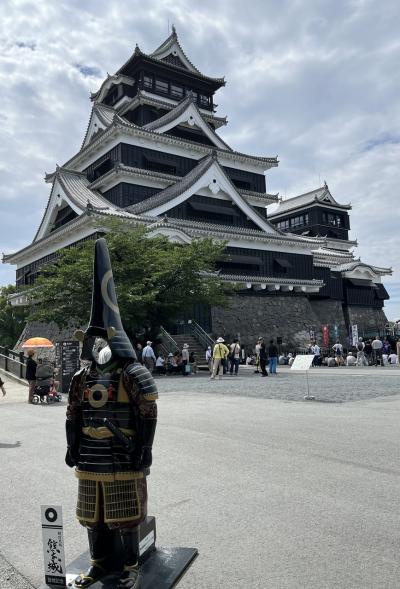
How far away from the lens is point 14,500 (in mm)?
4660

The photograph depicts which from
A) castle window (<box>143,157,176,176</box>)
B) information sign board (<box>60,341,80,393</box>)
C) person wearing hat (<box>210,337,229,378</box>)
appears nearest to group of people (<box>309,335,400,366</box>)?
person wearing hat (<box>210,337,229,378</box>)

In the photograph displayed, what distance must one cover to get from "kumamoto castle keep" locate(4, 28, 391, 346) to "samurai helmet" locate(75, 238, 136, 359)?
19854mm

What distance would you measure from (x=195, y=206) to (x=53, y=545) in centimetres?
2702

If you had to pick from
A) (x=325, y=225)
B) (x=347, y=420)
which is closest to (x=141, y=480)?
(x=347, y=420)

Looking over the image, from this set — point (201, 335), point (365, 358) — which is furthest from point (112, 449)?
point (365, 358)

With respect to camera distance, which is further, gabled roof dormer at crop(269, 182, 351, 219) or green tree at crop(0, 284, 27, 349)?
gabled roof dormer at crop(269, 182, 351, 219)

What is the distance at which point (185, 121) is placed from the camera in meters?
32.7

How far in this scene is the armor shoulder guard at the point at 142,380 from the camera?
113 inches

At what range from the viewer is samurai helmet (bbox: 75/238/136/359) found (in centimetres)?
298

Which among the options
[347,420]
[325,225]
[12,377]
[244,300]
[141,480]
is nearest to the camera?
[141,480]

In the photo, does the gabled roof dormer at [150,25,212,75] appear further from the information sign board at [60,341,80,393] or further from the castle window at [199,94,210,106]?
the information sign board at [60,341,80,393]

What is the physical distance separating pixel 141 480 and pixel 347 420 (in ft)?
20.5

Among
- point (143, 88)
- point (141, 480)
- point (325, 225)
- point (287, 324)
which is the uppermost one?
point (143, 88)

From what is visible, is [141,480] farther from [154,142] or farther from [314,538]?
[154,142]
